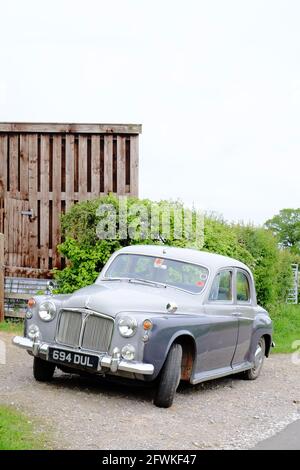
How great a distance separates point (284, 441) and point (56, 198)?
12.5 m

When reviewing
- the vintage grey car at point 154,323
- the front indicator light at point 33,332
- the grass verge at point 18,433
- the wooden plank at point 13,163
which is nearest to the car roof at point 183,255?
the vintage grey car at point 154,323

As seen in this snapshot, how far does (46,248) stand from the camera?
1897 cm

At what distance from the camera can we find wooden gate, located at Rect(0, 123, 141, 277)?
18.9 metres

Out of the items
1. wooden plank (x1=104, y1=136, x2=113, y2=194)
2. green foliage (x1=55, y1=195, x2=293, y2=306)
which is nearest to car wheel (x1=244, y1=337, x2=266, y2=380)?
green foliage (x1=55, y1=195, x2=293, y2=306)

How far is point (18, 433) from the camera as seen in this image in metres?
7.02

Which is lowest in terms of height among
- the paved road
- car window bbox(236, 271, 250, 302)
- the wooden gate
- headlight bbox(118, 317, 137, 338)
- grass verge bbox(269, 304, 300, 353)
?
grass verge bbox(269, 304, 300, 353)

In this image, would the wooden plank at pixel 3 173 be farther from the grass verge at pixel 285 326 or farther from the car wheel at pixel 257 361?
the car wheel at pixel 257 361

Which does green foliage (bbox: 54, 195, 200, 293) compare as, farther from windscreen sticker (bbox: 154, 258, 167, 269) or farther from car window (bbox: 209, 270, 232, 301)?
windscreen sticker (bbox: 154, 258, 167, 269)

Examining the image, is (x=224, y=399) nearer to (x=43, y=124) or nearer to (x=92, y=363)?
(x=92, y=363)

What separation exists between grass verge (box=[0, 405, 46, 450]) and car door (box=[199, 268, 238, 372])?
2746 mm

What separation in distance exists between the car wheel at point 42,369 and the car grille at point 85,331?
1.94ft

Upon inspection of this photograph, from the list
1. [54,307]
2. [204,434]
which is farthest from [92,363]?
[204,434]

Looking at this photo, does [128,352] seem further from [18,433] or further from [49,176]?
[49,176]

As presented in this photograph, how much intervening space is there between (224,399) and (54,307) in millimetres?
2641
